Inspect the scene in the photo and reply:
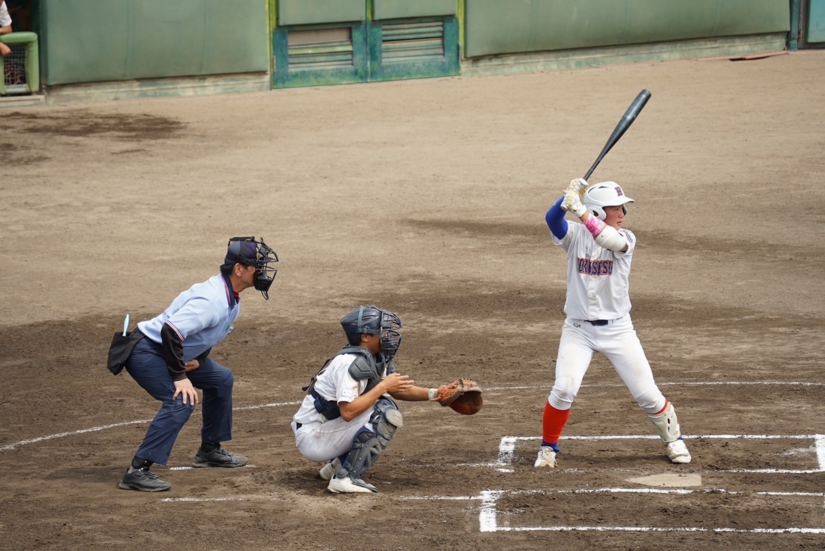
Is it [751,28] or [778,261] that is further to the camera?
[751,28]

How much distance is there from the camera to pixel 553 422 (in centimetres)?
695

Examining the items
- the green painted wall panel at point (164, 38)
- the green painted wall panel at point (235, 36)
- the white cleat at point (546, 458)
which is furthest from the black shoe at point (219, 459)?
the green painted wall panel at point (235, 36)

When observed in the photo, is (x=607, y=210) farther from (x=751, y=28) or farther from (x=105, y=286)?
(x=751, y=28)

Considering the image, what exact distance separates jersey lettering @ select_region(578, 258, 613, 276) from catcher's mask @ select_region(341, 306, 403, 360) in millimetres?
1221

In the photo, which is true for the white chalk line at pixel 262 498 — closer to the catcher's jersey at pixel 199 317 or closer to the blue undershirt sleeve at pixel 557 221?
the catcher's jersey at pixel 199 317

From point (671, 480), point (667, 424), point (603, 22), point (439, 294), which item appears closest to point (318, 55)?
point (603, 22)

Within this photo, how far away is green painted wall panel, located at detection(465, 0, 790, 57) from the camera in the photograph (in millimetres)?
20547

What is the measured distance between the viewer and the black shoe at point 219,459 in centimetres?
725

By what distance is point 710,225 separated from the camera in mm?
14031

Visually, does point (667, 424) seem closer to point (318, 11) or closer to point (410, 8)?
point (318, 11)

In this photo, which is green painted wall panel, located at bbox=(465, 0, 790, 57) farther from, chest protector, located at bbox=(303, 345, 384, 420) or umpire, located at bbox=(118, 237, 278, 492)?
chest protector, located at bbox=(303, 345, 384, 420)

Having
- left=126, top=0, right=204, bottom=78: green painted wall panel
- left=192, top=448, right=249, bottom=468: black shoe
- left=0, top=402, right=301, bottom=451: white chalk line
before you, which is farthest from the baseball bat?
left=126, top=0, right=204, bottom=78: green painted wall panel

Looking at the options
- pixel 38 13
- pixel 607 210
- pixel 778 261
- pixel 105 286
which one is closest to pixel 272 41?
pixel 38 13

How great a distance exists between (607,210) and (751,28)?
673 inches
